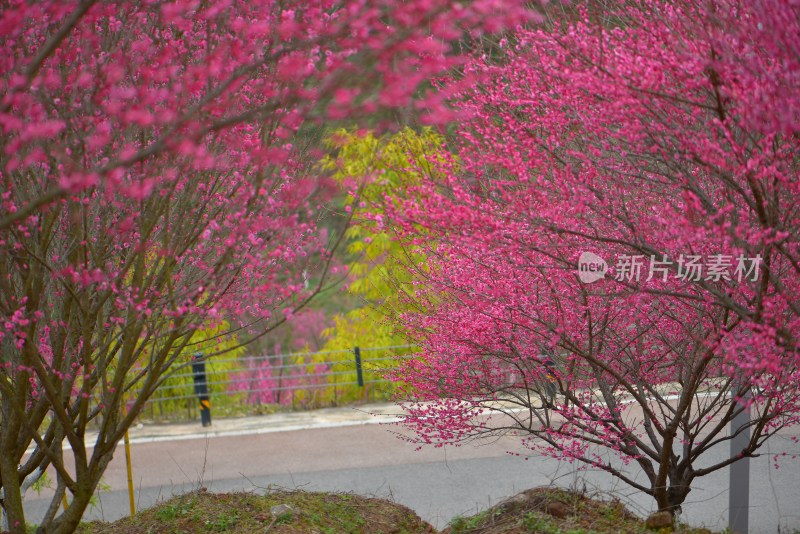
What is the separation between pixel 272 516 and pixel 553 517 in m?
1.96

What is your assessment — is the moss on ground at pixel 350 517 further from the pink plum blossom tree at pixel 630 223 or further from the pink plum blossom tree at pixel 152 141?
the pink plum blossom tree at pixel 152 141

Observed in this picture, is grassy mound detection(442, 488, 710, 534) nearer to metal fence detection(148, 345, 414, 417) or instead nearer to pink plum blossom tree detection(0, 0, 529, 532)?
pink plum blossom tree detection(0, 0, 529, 532)

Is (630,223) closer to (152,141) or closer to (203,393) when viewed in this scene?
(152,141)

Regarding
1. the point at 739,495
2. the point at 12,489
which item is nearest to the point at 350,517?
the point at 12,489

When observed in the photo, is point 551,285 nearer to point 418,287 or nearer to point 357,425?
point 418,287

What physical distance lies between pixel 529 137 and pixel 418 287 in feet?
10.6

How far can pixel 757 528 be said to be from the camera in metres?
8.02

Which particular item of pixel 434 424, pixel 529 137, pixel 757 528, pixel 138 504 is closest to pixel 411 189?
pixel 529 137

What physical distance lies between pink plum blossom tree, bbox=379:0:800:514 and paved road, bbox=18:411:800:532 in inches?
108

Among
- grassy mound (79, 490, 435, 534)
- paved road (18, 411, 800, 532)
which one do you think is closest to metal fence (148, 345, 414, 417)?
paved road (18, 411, 800, 532)

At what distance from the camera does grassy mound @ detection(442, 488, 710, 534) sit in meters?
5.57

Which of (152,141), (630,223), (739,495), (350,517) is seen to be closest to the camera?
(630,223)

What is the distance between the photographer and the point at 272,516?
6188 millimetres

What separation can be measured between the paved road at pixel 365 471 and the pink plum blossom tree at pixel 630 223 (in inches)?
108
